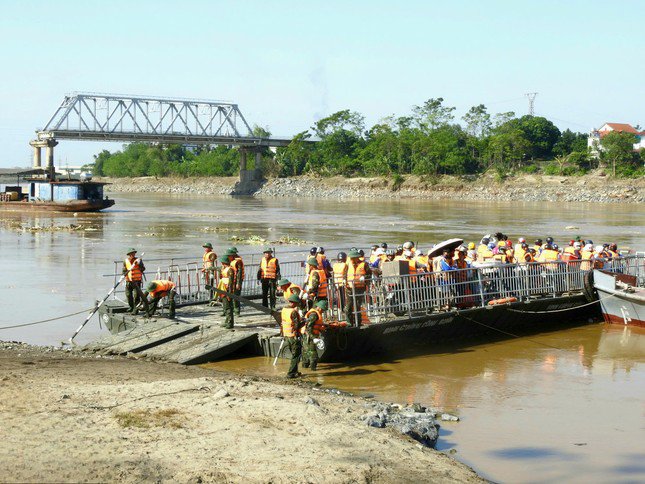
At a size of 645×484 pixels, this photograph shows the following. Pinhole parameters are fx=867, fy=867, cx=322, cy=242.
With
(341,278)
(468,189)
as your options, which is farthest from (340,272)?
(468,189)

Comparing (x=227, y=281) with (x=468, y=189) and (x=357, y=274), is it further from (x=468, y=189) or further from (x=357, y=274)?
(x=468, y=189)

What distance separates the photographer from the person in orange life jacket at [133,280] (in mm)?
17031

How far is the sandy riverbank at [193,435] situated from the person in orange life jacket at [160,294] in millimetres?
4726

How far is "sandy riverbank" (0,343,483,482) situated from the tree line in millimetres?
93935

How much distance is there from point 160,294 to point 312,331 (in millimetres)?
4290

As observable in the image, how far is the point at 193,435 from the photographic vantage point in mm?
9312

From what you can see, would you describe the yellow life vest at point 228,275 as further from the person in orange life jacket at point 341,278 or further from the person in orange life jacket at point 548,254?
the person in orange life jacket at point 548,254

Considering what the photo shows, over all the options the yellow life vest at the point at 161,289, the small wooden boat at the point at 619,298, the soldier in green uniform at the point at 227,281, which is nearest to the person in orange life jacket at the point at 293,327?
the soldier in green uniform at the point at 227,281

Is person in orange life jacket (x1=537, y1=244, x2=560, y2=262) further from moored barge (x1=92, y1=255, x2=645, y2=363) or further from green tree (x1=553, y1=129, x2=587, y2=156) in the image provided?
green tree (x1=553, y1=129, x2=587, y2=156)

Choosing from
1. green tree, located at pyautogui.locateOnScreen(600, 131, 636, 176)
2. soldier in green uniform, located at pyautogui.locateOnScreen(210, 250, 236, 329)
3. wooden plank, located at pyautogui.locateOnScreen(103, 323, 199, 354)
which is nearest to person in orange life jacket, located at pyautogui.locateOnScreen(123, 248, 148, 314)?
wooden plank, located at pyautogui.locateOnScreen(103, 323, 199, 354)

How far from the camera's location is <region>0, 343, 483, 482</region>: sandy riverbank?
27.0 ft

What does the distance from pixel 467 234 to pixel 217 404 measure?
3995cm

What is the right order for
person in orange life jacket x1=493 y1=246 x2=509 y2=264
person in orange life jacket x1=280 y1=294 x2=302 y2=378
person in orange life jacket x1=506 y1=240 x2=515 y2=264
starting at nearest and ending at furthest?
person in orange life jacket x1=280 y1=294 x2=302 y2=378 < person in orange life jacket x1=493 y1=246 x2=509 y2=264 < person in orange life jacket x1=506 y1=240 x2=515 y2=264

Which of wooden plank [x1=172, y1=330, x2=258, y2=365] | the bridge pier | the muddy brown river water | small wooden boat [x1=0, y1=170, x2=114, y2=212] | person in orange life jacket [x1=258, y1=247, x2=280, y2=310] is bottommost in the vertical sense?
the muddy brown river water
